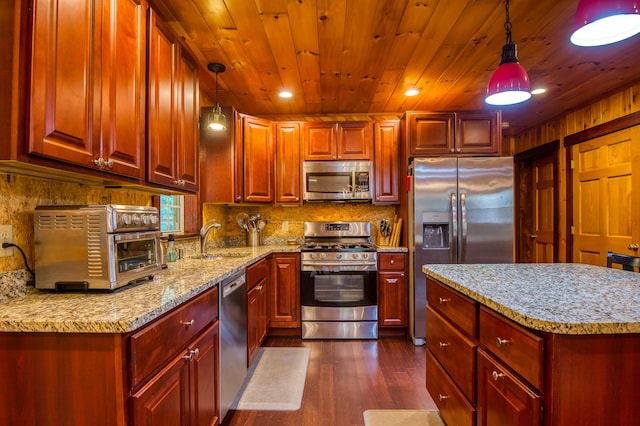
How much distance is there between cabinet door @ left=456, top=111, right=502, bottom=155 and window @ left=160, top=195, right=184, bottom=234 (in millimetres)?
2788

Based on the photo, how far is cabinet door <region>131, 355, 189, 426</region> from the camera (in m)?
1.01

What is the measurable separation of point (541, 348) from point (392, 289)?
2357 mm

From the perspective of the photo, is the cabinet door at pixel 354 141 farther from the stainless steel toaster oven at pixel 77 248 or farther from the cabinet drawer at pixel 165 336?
the stainless steel toaster oven at pixel 77 248

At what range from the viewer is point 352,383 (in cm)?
236

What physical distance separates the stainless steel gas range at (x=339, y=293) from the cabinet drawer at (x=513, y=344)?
6.40 ft

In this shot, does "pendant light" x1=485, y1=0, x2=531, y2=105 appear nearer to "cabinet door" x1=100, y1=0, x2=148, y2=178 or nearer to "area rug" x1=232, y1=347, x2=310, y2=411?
"cabinet door" x1=100, y1=0, x2=148, y2=178

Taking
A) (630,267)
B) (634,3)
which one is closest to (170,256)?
(634,3)

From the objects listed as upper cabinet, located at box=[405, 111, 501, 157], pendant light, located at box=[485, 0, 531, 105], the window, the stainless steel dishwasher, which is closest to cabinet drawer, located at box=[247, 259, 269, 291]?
the stainless steel dishwasher

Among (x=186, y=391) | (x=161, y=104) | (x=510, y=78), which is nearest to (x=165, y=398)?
(x=186, y=391)

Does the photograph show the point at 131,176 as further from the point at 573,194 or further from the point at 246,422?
the point at 573,194

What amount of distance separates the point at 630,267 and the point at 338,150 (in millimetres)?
2533

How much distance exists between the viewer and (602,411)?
0.91 metres

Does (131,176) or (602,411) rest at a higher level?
(131,176)

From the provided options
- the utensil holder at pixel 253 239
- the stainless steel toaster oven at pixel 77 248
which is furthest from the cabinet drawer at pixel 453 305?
the utensil holder at pixel 253 239
